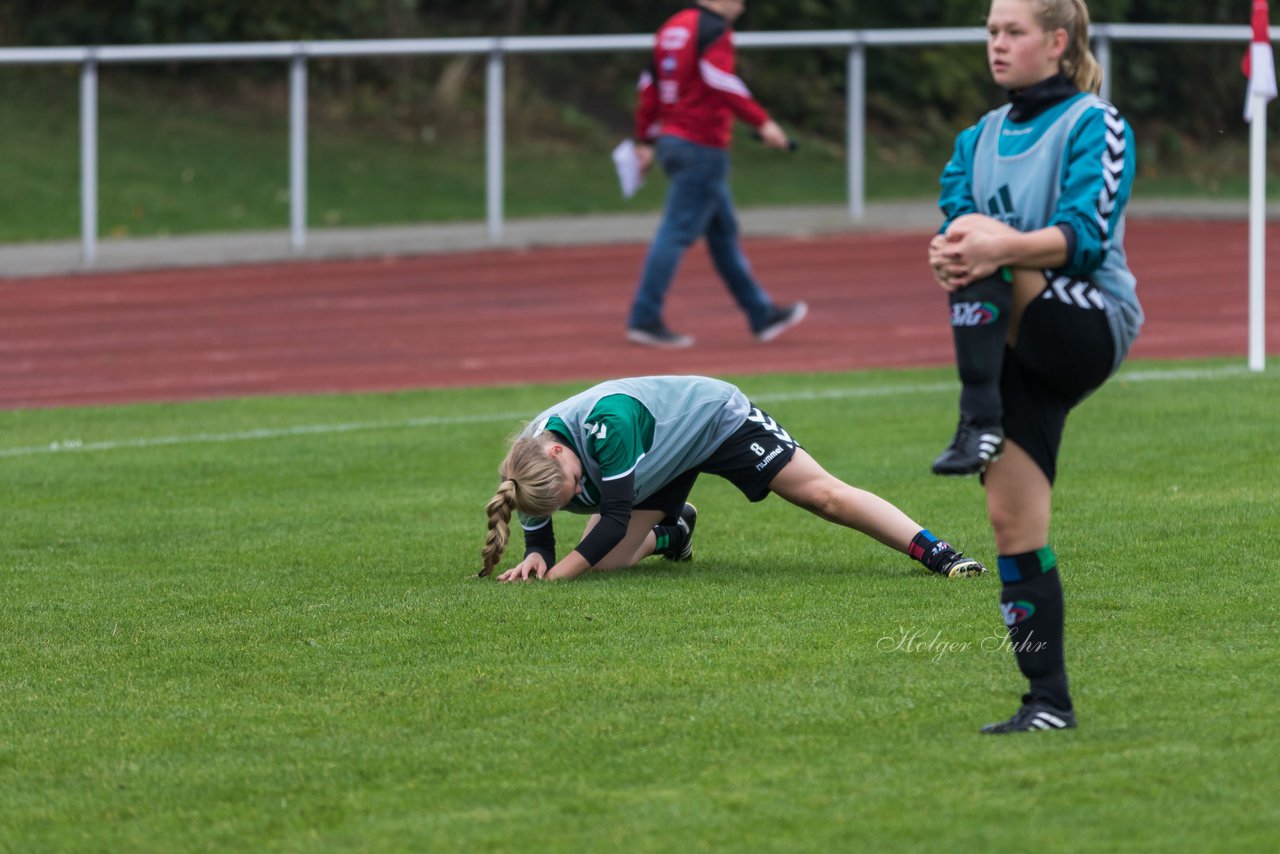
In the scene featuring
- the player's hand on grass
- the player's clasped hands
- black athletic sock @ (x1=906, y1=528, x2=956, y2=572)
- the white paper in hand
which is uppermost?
the player's clasped hands

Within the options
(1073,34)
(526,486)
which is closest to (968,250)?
(1073,34)

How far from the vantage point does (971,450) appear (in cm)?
398

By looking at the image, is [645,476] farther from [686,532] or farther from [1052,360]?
[1052,360]

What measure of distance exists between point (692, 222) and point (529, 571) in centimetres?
671

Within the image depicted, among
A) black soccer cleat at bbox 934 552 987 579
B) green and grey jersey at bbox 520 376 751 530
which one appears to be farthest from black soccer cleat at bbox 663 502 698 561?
black soccer cleat at bbox 934 552 987 579

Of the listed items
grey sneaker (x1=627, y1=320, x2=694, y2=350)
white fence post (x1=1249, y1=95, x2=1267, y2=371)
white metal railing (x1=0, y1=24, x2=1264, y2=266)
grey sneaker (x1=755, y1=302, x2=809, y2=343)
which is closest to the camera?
white fence post (x1=1249, y1=95, x2=1267, y2=371)

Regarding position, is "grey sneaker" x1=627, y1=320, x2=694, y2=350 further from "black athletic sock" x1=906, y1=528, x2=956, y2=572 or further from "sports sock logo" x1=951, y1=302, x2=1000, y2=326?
"sports sock logo" x1=951, y1=302, x2=1000, y2=326

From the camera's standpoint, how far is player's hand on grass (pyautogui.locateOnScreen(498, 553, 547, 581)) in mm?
6395

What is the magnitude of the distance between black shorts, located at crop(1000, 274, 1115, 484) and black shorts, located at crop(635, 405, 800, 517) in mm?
2270

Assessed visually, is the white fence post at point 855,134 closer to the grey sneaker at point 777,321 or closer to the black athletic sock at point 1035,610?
the grey sneaker at point 777,321

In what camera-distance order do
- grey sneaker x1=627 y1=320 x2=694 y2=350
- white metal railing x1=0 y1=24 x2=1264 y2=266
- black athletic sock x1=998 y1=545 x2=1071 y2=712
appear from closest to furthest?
1. black athletic sock x1=998 y1=545 x2=1071 y2=712
2. grey sneaker x1=627 y1=320 x2=694 y2=350
3. white metal railing x1=0 y1=24 x2=1264 y2=266

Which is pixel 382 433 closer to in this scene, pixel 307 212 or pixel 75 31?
pixel 307 212

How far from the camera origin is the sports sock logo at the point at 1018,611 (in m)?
4.29

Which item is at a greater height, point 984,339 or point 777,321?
point 984,339
